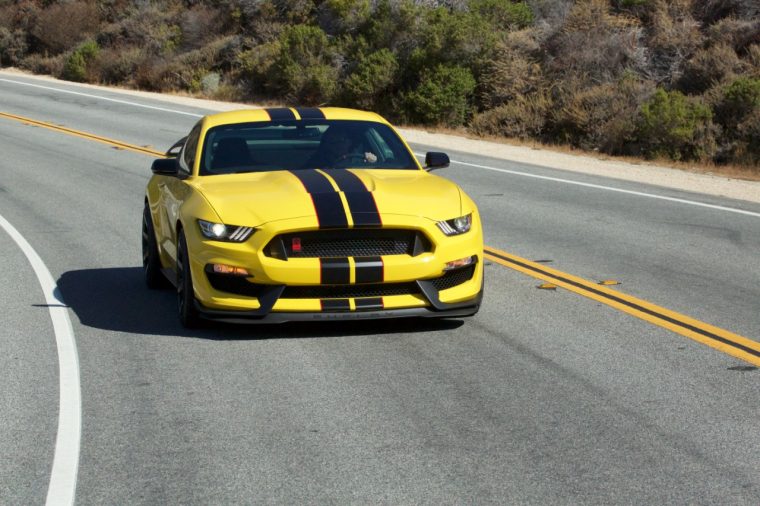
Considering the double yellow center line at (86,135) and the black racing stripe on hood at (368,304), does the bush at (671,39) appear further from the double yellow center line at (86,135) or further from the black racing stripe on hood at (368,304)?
the black racing stripe on hood at (368,304)

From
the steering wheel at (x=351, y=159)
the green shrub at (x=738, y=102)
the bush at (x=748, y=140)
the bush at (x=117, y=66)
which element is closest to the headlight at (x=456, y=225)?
the steering wheel at (x=351, y=159)

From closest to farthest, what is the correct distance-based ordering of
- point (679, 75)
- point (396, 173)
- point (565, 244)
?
point (396, 173) < point (565, 244) < point (679, 75)

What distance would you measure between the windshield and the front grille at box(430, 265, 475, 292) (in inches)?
57.3

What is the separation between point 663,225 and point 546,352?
21.4ft

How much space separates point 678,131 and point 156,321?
1594 cm

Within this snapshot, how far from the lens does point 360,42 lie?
113 feet

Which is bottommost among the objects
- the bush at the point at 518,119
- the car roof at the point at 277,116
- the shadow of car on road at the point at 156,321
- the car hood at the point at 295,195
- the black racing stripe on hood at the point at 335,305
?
the bush at the point at 518,119

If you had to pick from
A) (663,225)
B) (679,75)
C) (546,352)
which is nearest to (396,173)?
(546,352)

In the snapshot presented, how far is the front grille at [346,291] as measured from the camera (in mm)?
7957

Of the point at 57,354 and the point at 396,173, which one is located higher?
the point at 396,173

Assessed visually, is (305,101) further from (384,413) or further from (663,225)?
(384,413)

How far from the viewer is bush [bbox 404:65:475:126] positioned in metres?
28.8

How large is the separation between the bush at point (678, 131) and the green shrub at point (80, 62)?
88.6 feet

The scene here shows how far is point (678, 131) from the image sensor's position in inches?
899
